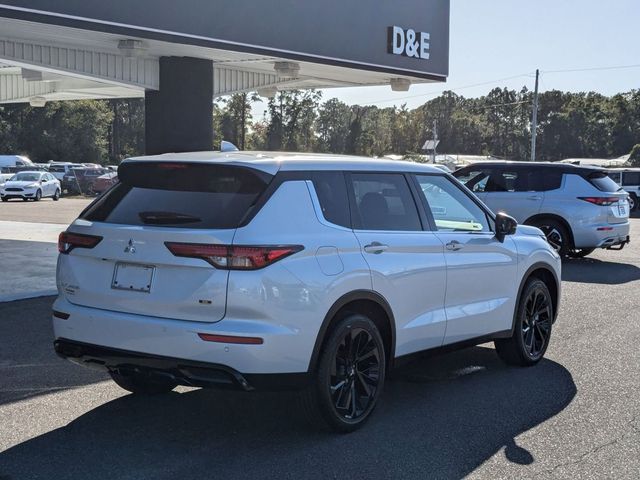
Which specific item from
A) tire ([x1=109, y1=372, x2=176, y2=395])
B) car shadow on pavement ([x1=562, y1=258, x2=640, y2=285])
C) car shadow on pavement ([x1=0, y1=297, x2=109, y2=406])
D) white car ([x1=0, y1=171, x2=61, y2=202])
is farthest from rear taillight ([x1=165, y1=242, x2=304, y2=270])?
white car ([x1=0, y1=171, x2=61, y2=202])

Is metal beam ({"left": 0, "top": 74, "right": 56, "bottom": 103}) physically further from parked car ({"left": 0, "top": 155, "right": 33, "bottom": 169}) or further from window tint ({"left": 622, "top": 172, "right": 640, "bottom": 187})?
parked car ({"left": 0, "top": 155, "right": 33, "bottom": 169})

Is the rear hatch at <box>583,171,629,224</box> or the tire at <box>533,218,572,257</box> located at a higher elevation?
the rear hatch at <box>583,171,629,224</box>

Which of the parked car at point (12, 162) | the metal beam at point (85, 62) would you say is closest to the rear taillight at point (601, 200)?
the metal beam at point (85, 62)

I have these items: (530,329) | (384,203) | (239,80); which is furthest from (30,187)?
(384,203)

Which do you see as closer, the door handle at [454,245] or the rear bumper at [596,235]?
the door handle at [454,245]

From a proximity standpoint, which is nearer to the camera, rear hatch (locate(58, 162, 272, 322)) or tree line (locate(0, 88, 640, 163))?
rear hatch (locate(58, 162, 272, 322))

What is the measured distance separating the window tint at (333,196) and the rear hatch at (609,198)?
414 inches

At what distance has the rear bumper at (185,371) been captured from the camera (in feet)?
15.2

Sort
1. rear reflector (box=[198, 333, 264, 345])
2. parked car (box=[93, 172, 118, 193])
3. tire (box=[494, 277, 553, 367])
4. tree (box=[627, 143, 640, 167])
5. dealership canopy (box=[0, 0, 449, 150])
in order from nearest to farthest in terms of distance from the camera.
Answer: rear reflector (box=[198, 333, 264, 345])
tire (box=[494, 277, 553, 367])
dealership canopy (box=[0, 0, 449, 150])
parked car (box=[93, 172, 118, 193])
tree (box=[627, 143, 640, 167])

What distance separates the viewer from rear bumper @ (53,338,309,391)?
4.62 metres

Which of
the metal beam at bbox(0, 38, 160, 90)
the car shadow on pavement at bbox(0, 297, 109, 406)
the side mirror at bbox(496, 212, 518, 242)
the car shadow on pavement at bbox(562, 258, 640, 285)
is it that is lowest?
the car shadow on pavement at bbox(0, 297, 109, 406)

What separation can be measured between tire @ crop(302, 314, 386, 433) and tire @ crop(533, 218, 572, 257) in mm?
10327

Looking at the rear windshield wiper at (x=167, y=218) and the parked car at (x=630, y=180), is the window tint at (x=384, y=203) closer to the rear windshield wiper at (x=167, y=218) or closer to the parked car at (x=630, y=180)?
the rear windshield wiper at (x=167, y=218)

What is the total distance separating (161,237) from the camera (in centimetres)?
476
